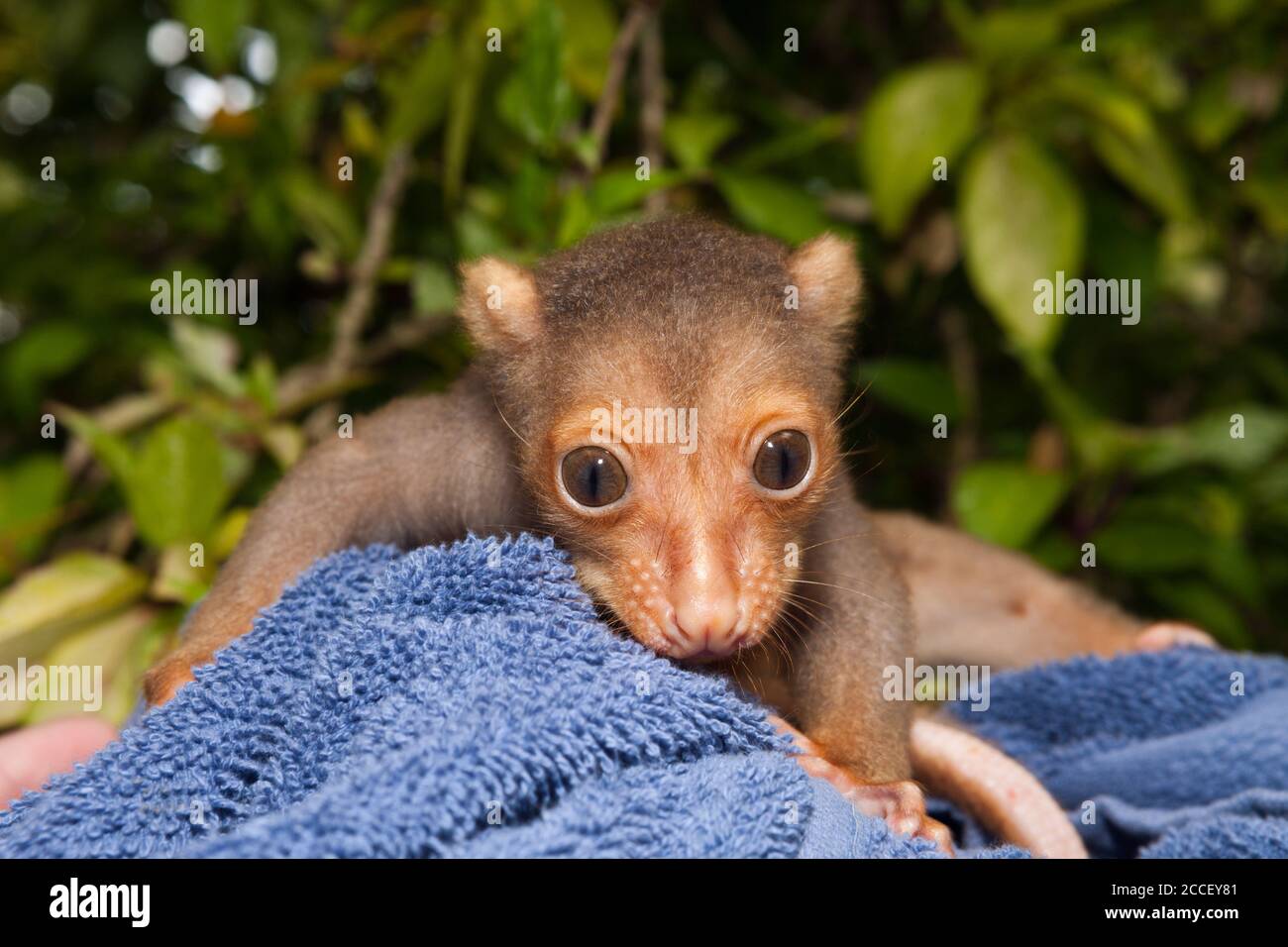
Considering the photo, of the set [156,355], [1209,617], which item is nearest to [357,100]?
[156,355]

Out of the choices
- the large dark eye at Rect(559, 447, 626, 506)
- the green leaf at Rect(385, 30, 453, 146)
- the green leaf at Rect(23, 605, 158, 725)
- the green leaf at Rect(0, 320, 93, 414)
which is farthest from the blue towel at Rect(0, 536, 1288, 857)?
the green leaf at Rect(0, 320, 93, 414)

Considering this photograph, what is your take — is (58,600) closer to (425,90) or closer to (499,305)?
(499,305)

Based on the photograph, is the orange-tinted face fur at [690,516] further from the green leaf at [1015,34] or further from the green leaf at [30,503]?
the green leaf at [30,503]

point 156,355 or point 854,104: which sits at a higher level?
point 854,104

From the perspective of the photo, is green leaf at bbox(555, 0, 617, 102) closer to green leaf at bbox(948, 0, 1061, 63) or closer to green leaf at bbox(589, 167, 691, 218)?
green leaf at bbox(589, 167, 691, 218)

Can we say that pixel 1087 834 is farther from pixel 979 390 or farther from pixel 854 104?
pixel 854 104

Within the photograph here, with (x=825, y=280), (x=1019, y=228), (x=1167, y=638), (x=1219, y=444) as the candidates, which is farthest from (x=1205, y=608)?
(x=825, y=280)
